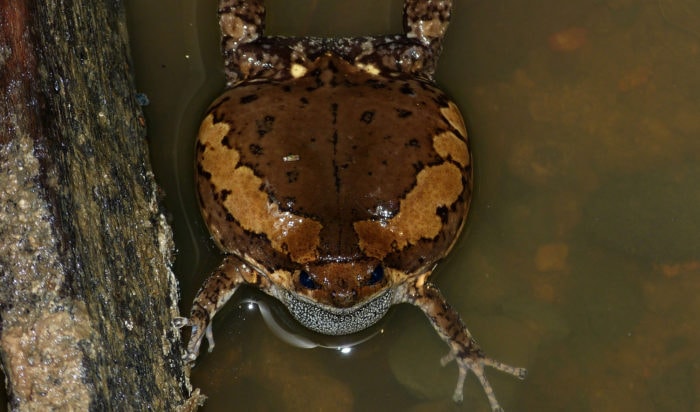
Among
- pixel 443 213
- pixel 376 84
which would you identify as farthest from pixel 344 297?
pixel 376 84

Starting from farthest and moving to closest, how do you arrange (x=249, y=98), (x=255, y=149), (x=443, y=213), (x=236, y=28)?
(x=236, y=28)
(x=249, y=98)
(x=443, y=213)
(x=255, y=149)

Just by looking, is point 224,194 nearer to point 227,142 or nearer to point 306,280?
point 227,142

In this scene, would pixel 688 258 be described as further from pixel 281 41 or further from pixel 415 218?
pixel 281 41

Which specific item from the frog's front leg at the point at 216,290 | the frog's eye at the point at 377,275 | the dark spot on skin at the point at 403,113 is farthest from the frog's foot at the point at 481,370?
the dark spot on skin at the point at 403,113

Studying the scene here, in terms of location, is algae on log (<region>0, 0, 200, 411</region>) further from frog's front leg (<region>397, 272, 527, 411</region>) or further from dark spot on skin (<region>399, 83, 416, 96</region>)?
dark spot on skin (<region>399, 83, 416, 96</region>)

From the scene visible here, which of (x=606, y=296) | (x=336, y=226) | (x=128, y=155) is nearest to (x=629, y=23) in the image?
(x=606, y=296)

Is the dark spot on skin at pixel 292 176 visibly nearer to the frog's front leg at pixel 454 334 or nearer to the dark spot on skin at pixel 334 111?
the dark spot on skin at pixel 334 111
